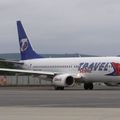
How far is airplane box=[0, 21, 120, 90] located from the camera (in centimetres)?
5497

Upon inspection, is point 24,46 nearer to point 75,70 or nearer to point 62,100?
point 75,70

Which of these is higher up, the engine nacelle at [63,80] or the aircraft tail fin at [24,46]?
the aircraft tail fin at [24,46]

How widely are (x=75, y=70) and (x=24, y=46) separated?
32.6 ft

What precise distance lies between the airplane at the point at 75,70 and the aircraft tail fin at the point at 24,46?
2.90 ft

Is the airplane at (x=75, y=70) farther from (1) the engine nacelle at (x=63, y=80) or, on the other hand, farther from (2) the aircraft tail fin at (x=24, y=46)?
(2) the aircraft tail fin at (x=24, y=46)

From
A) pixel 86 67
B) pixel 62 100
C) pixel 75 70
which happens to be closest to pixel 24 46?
pixel 75 70

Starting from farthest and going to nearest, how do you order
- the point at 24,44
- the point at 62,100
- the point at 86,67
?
the point at 24,44 → the point at 86,67 → the point at 62,100

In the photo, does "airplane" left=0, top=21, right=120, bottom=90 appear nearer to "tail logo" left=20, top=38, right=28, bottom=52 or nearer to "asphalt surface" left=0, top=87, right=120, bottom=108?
"tail logo" left=20, top=38, right=28, bottom=52

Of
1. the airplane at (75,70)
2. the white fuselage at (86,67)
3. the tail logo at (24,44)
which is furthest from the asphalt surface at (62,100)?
the tail logo at (24,44)

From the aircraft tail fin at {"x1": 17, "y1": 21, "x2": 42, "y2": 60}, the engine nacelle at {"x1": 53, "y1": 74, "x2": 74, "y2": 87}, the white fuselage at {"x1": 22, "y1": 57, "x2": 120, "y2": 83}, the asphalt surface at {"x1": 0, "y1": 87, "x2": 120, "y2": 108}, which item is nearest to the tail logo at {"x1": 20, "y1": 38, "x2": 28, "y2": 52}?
the aircraft tail fin at {"x1": 17, "y1": 21, "x2": 42, "y2": 60}

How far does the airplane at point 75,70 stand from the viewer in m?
55.0

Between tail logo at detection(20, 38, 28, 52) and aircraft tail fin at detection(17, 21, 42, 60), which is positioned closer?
aircraft tail fin at detection(17, 21, 42, 60)

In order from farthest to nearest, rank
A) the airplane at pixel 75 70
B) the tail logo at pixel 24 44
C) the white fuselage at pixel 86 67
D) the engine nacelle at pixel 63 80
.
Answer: the tail logo at pixel 24 44
the engine nacelle at pixel 63 80
the airplane at pixel 75 70
the white fuselage at pixel 86 67

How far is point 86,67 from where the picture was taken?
56.8 metres
